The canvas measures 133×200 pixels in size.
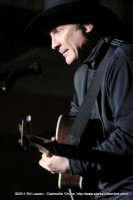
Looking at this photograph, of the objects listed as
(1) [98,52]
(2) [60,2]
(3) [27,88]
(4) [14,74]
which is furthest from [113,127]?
(3) [27,88]

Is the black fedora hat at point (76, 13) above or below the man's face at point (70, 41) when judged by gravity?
above

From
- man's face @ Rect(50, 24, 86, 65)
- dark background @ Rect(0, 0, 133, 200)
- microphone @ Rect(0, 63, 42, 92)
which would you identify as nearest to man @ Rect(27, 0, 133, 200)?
man's face @ Rect(50, 24, 86, 65)

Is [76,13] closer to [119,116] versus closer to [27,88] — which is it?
[119,116]

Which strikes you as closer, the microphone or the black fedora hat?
the microphone

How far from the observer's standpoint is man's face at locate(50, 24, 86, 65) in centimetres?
185

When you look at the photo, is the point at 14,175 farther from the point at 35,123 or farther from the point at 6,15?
the point at 6,15

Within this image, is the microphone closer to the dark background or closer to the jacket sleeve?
the jacket sleeve

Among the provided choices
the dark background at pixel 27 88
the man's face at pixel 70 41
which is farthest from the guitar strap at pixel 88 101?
the dark background at pixel 27 88

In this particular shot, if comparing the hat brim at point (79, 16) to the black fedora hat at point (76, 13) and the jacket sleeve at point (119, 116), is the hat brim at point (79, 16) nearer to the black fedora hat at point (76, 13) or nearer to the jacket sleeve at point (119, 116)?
the black fedora hat at point (76, 13)

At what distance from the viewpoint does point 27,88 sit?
3.89 meters

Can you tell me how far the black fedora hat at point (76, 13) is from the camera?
6.04ft

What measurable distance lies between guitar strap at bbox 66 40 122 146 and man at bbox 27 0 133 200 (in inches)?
0.7

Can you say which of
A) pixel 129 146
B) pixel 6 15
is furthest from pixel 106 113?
pixel 6 15

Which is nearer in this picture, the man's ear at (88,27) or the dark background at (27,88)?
the man's ear at (88,27)
